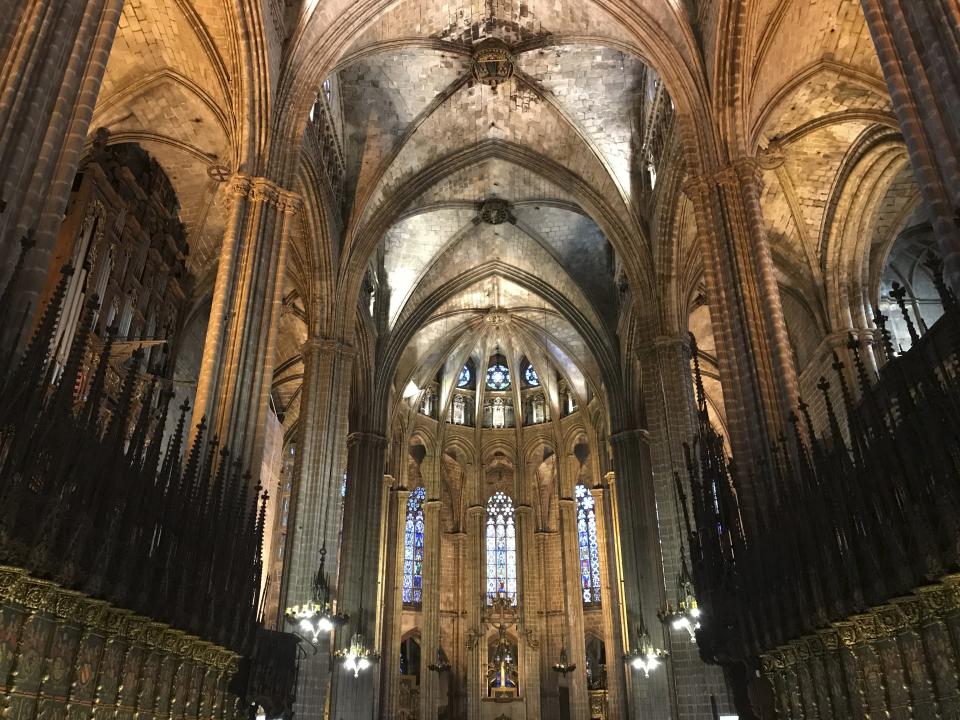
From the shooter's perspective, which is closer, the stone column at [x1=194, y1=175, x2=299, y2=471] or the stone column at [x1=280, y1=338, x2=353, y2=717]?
the stone column at [x1=194, y1=175, x2=299, y2=471]

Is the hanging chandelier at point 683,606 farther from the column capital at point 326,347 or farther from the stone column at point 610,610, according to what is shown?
the column capital at point 326,347

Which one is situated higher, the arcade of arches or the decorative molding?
the arcade of arches

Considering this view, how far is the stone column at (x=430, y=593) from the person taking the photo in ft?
94.0

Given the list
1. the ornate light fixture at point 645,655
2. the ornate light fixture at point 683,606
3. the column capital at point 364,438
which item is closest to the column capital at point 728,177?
the ornate light fixture at point 683,606

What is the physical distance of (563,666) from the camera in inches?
1163

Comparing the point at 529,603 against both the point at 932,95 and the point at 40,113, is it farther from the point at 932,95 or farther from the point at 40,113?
the point at 40,113

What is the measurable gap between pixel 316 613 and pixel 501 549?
1719cm

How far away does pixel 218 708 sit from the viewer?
379 inches

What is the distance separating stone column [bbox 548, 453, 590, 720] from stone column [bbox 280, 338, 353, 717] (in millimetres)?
13401

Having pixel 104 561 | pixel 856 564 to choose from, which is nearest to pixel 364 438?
pixel 104 561

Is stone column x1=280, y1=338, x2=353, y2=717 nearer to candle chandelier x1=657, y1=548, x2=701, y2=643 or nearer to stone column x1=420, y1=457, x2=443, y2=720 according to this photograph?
candle chandelier x1=657, y1=548, x2=701, y2=643

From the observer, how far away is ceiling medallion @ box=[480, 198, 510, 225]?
24.2 meters

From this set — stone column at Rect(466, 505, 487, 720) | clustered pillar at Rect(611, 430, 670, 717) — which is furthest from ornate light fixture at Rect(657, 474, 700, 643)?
stone column at Rect(466, 505, 487, 720)

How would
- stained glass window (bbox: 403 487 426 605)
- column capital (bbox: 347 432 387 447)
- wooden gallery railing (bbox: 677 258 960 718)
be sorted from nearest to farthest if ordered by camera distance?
1. wooden gallery railing (bbox: 677 258 960 718)
2. column capital (bbox: 347 432 387 447)
3. stained glass window (bbox: 403 487 426 605)
